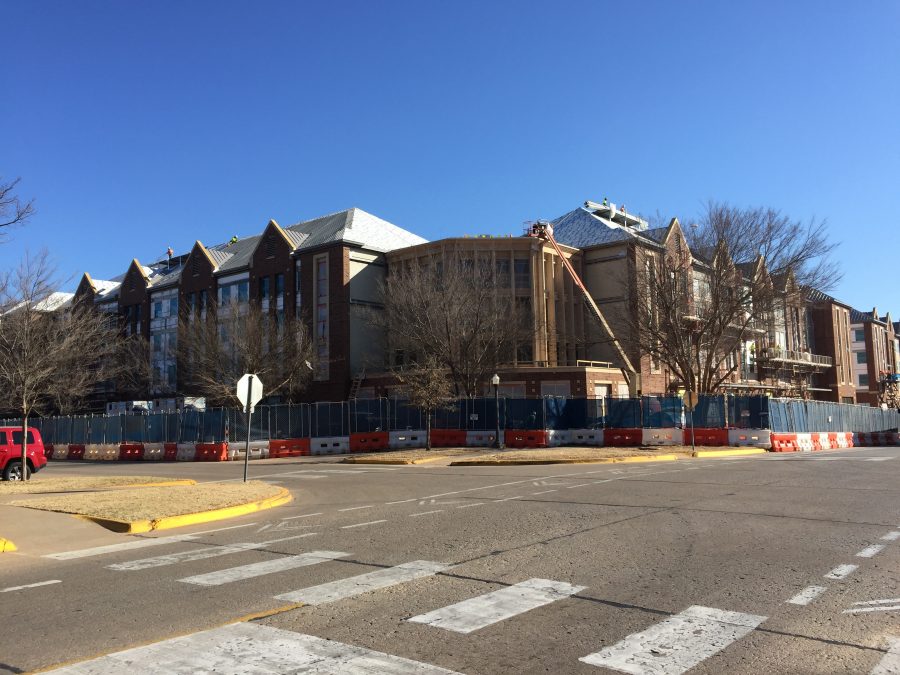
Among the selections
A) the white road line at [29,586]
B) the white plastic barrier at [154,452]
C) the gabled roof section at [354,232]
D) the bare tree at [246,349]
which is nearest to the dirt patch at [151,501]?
the white road line at [29,586]

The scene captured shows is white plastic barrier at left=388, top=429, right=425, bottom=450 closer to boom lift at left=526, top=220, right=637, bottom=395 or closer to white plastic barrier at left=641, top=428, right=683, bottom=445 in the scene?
white plastic barrier at left=641, top=428, right=683, bottom=445

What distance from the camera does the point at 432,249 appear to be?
52.2 m

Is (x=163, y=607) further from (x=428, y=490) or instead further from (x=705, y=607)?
(x=428, y=490)

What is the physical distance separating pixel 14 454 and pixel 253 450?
47.4 feet

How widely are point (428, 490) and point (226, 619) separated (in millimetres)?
10951

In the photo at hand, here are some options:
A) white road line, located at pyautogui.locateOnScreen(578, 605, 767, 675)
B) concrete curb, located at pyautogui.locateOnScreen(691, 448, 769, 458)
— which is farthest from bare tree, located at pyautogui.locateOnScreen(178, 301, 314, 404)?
white road line, located at pyautogui.locateOnScreen(578, 605, 767, 675)

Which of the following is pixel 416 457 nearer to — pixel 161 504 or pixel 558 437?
pixel 558 437

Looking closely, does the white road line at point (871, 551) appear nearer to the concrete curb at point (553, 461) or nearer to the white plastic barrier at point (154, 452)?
the concrete curb at point (553, 461)

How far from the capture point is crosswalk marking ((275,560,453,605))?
21.4ft

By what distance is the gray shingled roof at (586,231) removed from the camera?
181 ft

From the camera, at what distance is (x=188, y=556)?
8.96 meters

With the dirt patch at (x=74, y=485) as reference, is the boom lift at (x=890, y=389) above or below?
above

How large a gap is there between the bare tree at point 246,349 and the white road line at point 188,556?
119 ft

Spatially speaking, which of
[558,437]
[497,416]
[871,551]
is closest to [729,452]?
[558,437]
